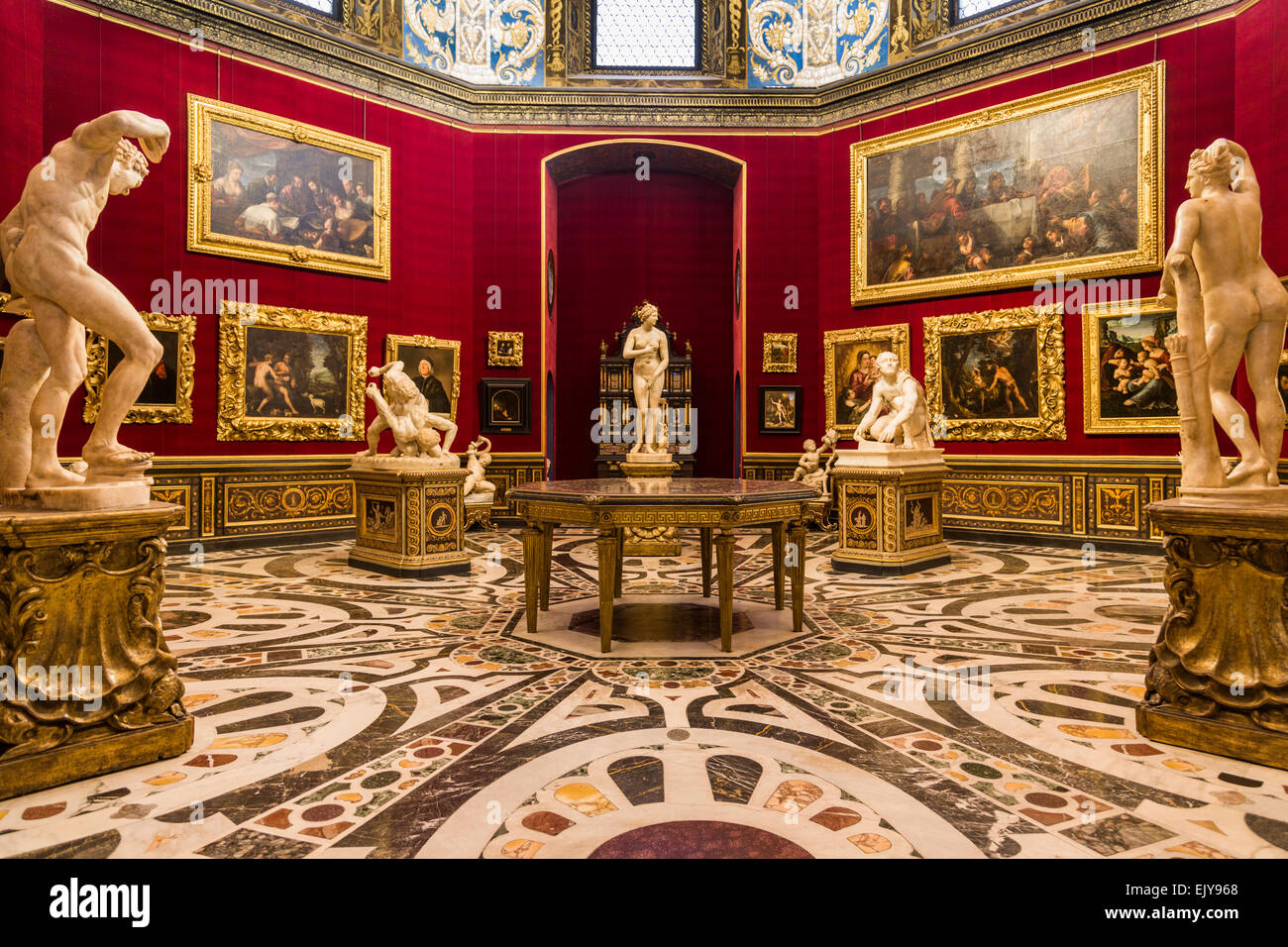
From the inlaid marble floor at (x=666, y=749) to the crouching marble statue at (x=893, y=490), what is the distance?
6.78 ft

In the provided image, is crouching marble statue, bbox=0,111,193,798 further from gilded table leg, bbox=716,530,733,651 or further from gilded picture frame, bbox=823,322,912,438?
gilded picture frame, bbox=823,322,912,438

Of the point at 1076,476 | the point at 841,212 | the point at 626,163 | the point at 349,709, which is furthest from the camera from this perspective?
the point at 626,163

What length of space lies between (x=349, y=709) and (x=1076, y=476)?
1061cm

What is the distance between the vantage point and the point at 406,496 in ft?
26.7

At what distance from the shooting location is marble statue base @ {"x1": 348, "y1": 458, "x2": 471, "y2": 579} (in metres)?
8.15

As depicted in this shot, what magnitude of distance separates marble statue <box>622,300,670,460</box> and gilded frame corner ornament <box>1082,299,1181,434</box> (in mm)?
6232

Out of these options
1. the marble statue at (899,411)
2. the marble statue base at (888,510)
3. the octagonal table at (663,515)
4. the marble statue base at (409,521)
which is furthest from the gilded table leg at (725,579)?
the marble statue at (899,411)

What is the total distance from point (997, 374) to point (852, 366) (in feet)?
7.88

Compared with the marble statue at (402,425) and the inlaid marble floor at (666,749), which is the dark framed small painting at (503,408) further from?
the inlaid marble floor at (666,749)

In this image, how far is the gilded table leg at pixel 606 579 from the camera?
4.73m

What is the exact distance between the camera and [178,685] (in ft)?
10.8

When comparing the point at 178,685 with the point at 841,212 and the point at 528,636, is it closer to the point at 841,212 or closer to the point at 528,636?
the point at 528,636
